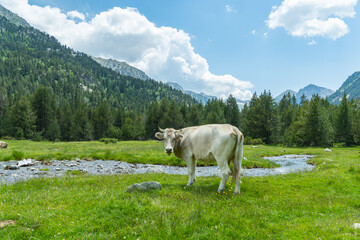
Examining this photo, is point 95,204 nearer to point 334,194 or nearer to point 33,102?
point 334,194

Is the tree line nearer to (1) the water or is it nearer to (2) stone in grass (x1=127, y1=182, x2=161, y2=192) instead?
(1) the water

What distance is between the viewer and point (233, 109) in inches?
4606

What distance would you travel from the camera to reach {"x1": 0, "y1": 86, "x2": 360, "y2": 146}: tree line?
212 feet

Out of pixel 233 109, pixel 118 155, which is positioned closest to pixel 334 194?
pixel 118 155

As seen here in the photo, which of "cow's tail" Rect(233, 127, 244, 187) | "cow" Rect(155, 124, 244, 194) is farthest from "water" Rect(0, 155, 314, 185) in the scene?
"cow's tail" Rect(233, 127, 244, 187)

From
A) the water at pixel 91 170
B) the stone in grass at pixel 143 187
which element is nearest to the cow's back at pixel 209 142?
the stone in grass at pixel 143 187

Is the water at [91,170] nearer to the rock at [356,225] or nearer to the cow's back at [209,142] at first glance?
the cow's back at [209,142]

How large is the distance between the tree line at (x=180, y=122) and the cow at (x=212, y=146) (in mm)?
61653

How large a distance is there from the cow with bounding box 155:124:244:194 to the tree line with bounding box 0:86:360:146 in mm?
61653

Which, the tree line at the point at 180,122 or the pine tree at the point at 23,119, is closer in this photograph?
the tree line at the point at 180,122

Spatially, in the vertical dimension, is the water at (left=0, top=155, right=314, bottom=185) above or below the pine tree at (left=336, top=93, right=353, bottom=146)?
below

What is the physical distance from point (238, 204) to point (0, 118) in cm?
11061

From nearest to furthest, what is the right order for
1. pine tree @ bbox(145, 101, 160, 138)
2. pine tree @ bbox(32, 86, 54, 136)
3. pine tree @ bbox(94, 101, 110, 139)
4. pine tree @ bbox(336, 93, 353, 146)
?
pine tree @ bbox(336, 93, 353, 146) → pine tree @ bbox(32, 86, 54, 136) → pine tree @ bbox(145, 101, 160, 138) → pine tree @ bbox(94, 101, 110, 139)

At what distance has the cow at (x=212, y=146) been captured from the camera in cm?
1002
